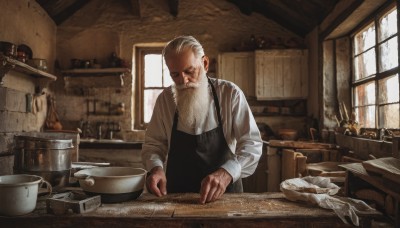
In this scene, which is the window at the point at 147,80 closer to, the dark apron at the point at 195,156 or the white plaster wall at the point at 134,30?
the white plaster wall at the point at 134,30

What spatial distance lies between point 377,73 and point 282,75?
2.02 meters

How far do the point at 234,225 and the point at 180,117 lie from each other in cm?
108

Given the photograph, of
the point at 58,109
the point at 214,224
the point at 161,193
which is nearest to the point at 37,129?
the point at 58,109

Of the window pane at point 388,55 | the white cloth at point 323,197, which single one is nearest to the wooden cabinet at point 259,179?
the window pane at point 388,55

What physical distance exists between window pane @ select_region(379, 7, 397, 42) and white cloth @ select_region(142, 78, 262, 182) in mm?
2532

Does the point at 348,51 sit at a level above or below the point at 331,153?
above

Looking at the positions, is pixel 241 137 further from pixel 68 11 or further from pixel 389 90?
pixel 68 11

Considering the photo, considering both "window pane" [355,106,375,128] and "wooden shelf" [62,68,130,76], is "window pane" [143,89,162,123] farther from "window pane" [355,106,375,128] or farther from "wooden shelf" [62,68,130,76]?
"window pane" [355,106,375,128]

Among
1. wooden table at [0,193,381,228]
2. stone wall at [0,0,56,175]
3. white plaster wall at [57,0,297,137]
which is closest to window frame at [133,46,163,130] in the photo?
white plaster wall at [57,0,297,137]

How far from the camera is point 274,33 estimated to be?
6.52 meters

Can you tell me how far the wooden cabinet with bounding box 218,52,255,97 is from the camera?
20.5 ft

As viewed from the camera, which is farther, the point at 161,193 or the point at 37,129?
the point at 37,129

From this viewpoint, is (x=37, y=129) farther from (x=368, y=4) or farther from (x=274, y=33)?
(x=368, y=4)

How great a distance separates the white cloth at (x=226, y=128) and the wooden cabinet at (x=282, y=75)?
Result: 12.5 ft
